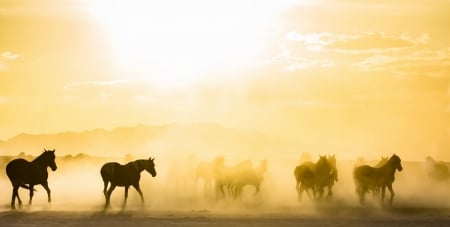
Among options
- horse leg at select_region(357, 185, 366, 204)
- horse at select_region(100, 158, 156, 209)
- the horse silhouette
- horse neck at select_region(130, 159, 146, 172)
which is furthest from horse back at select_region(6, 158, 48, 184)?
the horse silhouette

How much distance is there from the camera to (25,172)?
131 ft

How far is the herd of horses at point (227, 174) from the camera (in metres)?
39.8

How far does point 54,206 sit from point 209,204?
6.97 meters

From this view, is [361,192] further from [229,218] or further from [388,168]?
[229,218]

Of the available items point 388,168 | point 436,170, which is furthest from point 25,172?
point 436,170

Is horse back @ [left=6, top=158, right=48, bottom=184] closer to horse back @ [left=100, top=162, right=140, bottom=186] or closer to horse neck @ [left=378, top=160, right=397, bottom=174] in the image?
horse back @ [left=100, top=162, right=140, bottom=186]

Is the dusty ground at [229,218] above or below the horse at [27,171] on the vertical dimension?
below

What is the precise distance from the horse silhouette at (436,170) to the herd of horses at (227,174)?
12060 millimetres

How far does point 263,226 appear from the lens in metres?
30.4

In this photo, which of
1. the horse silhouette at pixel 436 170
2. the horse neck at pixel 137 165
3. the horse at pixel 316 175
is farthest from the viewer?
the horse silhouette at pixel 436 170

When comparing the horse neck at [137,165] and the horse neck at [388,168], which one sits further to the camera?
the horse neck at [388,168]

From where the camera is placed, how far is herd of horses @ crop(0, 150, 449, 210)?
3984 cm

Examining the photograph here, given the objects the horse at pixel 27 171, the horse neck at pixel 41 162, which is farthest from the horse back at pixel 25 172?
the horse neck at pixel 41 162

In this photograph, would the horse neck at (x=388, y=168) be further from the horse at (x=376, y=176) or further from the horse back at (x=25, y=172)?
the horse back at (x=25, y=172)
